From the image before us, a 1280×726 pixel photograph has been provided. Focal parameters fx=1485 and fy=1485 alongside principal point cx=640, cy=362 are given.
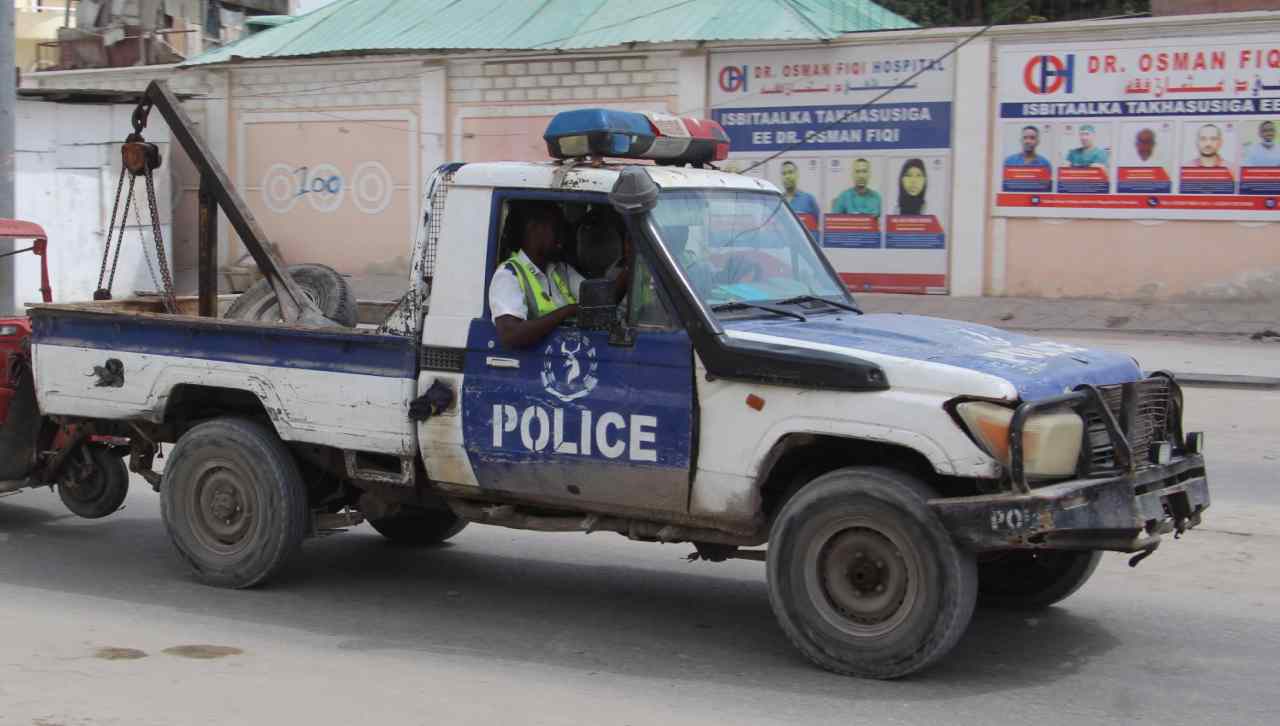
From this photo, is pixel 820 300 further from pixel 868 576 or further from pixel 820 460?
pixel 868 576

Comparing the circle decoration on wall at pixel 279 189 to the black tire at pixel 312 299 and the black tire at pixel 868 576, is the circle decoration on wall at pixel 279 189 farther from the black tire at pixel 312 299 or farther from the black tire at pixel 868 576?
the black tire at pixel 868 576

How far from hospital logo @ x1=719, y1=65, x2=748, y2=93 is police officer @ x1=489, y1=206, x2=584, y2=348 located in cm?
1627

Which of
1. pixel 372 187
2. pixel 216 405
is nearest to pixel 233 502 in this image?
pixel 216 405

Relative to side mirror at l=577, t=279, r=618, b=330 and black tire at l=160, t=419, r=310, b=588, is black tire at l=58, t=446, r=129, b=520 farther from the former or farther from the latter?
side mirror at l=577, t=279, r=618, b=330

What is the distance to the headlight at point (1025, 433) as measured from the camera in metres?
5.22

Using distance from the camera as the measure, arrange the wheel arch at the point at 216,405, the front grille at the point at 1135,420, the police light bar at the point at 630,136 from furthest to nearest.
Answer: the wheel arch at the point at 216,405 → the police light bar at the point at 630,136 → the front grille at the point at 1135,420

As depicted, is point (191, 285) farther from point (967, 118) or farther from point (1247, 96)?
point (1247, 96)

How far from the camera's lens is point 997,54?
20000mm

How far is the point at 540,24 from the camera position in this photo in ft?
78.6

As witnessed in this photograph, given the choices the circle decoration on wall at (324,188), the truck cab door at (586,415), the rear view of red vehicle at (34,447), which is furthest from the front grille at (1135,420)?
the circle decoration on wall at (324,188)

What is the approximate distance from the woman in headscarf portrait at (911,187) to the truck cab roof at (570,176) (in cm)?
1469

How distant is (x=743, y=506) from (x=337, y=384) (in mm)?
2017

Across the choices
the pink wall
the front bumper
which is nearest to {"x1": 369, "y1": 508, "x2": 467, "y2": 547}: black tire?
the front bumper

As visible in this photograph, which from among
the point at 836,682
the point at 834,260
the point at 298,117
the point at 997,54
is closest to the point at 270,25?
the point at 298,117
